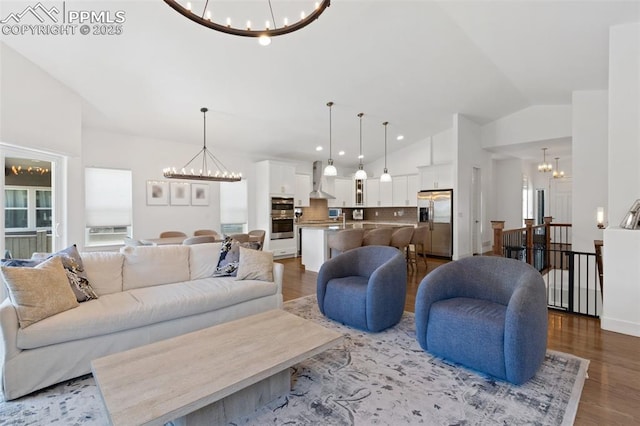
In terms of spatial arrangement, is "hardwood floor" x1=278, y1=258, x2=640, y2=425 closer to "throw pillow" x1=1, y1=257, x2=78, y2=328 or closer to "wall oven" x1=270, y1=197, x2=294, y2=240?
"throw pillow" x1=1, y1=257, x2=78, y2=328

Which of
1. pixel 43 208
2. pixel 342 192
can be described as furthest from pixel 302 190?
pixel 43 208

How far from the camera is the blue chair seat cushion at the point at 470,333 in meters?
2.24

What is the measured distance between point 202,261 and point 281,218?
419 centimetres

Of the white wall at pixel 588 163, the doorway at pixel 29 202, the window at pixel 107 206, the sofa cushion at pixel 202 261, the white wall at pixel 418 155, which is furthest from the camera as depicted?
the white wall at pixel 418 155

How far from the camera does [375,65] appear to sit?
4.48 meters

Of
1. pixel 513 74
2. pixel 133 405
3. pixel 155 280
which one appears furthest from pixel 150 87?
pixel 513 74

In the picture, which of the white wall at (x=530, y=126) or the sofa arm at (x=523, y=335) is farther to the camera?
the white wall at (x=530, y=126)

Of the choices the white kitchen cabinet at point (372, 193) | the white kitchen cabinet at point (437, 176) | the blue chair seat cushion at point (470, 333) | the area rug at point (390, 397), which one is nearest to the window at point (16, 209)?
the area rug at point (390, 397)

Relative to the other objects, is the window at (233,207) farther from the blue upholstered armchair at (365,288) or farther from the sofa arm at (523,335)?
the sofa arm at (523,335)

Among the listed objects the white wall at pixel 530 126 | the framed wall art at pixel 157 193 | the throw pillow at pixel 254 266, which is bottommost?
the throw pillow at pixel 254 266

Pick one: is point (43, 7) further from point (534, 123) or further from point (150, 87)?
point (534, 123)

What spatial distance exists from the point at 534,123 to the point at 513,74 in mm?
2080

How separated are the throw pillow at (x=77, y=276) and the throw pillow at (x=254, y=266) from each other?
1338 millimetres

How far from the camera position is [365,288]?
3.19 metres
